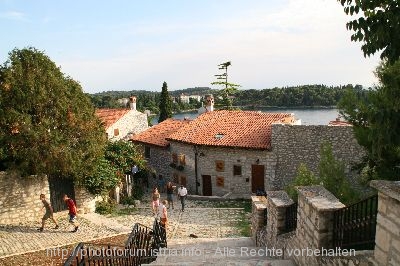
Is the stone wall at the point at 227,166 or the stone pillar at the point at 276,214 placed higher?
the stone pillar at the point at 276,214

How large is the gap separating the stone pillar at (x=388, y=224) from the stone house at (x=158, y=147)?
22452mm

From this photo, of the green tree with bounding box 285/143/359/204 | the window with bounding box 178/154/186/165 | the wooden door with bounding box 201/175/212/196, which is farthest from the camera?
the window with bounding box 178/154/186/165

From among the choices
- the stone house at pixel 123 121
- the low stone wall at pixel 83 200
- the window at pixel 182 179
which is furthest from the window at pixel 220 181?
the stone house at pixel 123 121

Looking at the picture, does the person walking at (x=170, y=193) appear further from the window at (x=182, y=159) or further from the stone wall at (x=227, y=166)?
the window at (x=182, y=159)

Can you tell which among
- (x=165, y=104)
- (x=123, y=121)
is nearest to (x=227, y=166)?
(x=123, y=121)

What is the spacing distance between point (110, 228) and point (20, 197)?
3.93 metres

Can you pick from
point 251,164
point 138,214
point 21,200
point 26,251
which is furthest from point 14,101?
point 251,164

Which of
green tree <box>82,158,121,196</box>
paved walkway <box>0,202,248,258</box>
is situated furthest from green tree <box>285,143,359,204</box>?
green tree <box>82,158,121,196</box>

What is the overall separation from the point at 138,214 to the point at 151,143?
10.1 m

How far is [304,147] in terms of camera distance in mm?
21203

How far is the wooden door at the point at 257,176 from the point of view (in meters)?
22.2

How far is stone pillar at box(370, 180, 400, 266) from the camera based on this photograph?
13.0 ft

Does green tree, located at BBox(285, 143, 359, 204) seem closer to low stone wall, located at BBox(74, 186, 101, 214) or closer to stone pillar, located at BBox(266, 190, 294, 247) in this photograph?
stone pillar, located at BBox(266, 190, 294, 247)

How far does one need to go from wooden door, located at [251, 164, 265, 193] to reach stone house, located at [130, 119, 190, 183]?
6.80m
